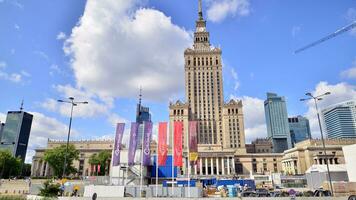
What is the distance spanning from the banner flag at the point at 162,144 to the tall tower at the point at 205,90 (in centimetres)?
11302

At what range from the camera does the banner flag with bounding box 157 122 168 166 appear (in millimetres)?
40500

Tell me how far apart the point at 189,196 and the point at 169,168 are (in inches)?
1745

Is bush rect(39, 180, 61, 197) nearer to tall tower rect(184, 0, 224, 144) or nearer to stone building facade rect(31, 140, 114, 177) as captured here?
stone building facade rect(31, 140, 114, 177)

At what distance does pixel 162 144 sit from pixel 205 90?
120800 mm

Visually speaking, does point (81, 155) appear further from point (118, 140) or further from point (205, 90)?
point (118, 140)

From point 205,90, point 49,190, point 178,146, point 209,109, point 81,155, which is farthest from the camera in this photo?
point 205,90

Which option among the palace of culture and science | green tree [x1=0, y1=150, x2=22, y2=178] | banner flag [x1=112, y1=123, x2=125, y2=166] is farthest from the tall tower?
banner flag [x1=112, y1=123, x2=125, y2=166]

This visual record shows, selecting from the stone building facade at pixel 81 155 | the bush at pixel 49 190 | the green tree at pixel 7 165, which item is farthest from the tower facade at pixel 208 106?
the bush at pixel 49 190

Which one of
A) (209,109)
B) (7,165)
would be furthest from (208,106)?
(7,165)

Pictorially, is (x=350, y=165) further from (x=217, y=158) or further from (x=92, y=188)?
(x=217, y=158)

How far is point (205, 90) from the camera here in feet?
522

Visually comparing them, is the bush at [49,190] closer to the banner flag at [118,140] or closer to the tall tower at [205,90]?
the banner flag at [118,140]

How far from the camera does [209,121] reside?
506 ft

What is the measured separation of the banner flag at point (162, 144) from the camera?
4050 cm
